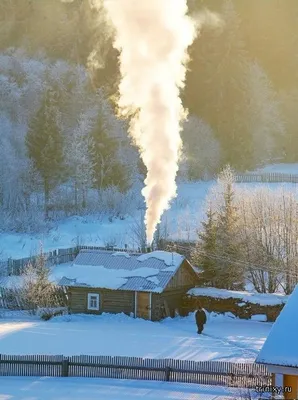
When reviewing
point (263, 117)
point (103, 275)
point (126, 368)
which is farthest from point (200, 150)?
point (126, 368)

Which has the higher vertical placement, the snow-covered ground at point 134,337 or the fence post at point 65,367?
the snow-covered ground at point 134,337

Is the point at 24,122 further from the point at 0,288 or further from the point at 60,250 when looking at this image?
the point at 0,288

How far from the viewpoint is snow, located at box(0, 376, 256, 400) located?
22797 millimetres

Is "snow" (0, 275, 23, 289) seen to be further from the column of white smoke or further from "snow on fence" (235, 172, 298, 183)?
"snow on fence" (235, 172, 298, 183)

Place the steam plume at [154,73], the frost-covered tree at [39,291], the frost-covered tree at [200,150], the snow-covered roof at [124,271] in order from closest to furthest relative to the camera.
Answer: the steam plume at [154,73]
the snow-covered roof at [124,271]
the frost-covered tree at [39,291]
the frost-covered tree at [200,150]

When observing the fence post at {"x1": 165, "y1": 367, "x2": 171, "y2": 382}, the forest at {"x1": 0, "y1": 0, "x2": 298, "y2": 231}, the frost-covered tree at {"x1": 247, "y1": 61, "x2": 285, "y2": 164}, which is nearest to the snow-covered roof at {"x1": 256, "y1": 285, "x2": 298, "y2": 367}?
the fence post at {"x1": 165, "y1": 367, "x2": 171, "y2": 382}

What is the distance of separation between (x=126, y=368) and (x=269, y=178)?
5033cm

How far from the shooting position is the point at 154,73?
30.9m

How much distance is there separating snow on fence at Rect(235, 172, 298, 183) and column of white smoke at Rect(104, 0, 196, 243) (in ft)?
131

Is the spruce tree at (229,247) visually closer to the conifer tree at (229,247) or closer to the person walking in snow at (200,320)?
the conifer tree at (229,247)

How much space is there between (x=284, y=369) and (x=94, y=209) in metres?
47.5

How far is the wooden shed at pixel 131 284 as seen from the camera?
1419 inches

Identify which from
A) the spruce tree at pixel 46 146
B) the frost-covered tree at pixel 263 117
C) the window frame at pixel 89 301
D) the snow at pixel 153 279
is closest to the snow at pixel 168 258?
the snow at pixel 153 279

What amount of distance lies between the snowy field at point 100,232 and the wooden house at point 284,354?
33600mm
